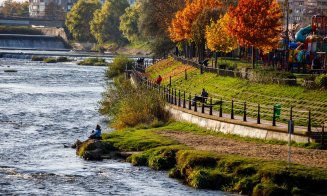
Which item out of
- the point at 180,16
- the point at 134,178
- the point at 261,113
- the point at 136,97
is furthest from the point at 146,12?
the point at 134,178

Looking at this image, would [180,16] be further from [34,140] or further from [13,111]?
[34,140]

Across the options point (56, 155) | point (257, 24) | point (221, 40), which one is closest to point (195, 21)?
point (221, 40)

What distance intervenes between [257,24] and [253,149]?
38.3m

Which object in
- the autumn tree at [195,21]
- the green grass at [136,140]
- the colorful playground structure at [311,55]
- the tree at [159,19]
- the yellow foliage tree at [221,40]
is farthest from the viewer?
the tree at [159,19]

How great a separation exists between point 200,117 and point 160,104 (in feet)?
22.6

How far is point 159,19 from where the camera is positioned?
141 m

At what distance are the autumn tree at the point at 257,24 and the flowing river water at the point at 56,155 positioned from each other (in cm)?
1572

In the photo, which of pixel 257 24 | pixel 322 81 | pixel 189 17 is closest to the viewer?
pixel 322 81

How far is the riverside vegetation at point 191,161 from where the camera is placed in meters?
39.6

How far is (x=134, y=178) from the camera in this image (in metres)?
45.1

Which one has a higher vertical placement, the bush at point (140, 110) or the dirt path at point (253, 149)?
the dirt path at point (253, 149)

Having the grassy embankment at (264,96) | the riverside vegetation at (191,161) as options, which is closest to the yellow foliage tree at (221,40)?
the grassy embankment at (264,96)

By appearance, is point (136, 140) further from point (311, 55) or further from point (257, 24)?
point (257, 24)

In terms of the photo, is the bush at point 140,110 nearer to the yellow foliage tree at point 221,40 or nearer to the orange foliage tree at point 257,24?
the orange foliage tree at point 257,24
